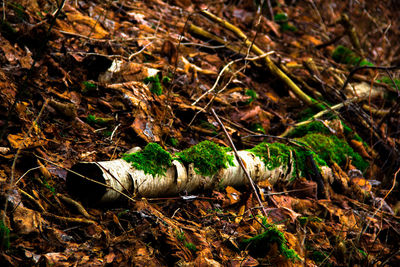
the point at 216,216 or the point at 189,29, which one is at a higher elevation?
the point at 189,29

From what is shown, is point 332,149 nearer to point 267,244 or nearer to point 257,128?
point 257,128

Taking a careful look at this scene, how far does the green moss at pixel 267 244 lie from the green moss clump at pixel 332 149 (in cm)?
207

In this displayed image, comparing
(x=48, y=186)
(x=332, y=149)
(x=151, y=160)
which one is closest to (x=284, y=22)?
(x=332, y=149)

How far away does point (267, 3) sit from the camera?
8.84m

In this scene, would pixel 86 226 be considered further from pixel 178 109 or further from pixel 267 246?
pixel 178 109

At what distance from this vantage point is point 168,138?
11.9 ft

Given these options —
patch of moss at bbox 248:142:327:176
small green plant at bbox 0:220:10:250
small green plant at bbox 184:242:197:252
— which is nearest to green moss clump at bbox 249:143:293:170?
patch of moss at bbox 248:142:327:176

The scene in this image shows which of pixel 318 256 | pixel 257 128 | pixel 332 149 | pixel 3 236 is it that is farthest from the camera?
pixel 257 128

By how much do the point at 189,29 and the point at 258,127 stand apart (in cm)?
277

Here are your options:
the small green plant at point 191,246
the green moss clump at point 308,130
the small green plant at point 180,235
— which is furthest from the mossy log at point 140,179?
the green moss clump at point 308,130

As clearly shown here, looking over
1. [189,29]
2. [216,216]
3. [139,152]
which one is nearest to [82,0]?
[189,29]

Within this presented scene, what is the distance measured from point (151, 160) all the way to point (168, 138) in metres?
0.98

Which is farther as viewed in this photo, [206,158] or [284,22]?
[284,22]

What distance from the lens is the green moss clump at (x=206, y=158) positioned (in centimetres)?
291
